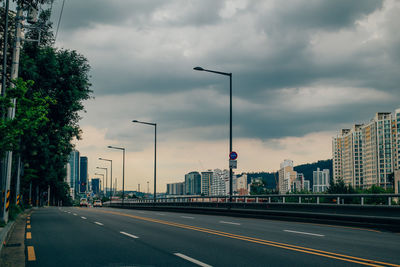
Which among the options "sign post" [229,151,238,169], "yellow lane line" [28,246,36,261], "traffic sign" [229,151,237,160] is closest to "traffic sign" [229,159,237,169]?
"sign post" [229,151,238,169]

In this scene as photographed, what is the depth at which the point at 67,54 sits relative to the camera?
1324 inches

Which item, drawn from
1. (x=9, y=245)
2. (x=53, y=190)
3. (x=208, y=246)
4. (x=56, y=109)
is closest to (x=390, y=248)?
(x=208, y=246)

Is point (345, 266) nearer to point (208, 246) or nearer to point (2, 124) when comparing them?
point (208, 246)

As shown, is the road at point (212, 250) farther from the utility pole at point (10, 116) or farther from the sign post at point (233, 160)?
the sign post at point (233, 160)

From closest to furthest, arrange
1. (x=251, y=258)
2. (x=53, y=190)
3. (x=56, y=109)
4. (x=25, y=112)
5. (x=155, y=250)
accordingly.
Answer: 1. (x=251, y=258)
2. (x=155, y=250)
3. (x=25, y=112)
4. (x=56, y=109)
5. (x=53, y=190)

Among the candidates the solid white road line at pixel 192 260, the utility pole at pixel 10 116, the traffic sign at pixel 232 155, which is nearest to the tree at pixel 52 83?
the utility pole at pixel 10 116

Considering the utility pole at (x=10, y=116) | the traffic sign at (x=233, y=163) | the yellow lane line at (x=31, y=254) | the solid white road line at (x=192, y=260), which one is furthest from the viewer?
the traffic sign at (x=233, y=163)

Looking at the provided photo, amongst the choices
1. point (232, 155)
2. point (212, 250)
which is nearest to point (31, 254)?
point (212, 250)

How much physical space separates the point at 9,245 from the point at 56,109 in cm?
2142

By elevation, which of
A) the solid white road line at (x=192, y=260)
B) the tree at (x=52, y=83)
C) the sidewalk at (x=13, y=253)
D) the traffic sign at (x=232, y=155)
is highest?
the tree at (x=52, y=83)

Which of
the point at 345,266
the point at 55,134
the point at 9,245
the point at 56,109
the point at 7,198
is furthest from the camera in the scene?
the point at 55,134

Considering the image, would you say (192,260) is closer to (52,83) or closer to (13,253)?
(13,253)

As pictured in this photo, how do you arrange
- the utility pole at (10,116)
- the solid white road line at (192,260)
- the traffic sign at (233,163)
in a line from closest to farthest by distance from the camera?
the solid white road line at (192,260)
the utility pole at (10,116)
the traffic sign at (233,163)

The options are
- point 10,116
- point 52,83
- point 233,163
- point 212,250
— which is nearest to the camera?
point 212,250
